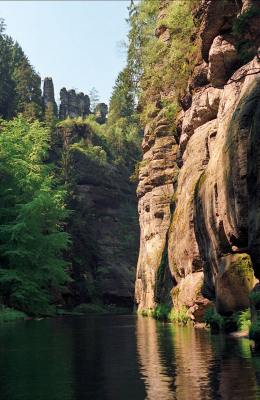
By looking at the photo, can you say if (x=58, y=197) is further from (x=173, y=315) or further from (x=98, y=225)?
(x=98, y=225)

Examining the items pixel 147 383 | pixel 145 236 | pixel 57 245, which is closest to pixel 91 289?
pixel 145 236

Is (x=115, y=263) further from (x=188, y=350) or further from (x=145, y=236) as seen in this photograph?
(x=188, y=350)

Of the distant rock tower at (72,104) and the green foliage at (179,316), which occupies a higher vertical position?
the distant rock tower at (72,104)

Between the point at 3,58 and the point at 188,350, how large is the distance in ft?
263

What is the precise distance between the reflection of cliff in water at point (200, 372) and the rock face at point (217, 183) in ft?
9.62

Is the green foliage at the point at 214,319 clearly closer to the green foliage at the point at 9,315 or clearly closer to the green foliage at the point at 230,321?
the green foliage at the point at 230,321

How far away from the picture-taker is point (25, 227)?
1240 inches

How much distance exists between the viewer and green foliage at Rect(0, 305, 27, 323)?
26.7 m

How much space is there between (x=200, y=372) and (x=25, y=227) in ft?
84.3

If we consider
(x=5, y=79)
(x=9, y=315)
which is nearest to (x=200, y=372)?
(x=9, y=315)

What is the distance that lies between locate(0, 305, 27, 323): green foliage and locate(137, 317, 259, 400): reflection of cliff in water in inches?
686

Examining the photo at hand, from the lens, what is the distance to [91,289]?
57.1 meters

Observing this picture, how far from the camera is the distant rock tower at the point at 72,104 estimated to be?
99.2 metres

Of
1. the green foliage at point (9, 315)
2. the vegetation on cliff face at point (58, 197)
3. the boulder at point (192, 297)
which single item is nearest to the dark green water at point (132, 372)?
the boulder at point (192, 297)
